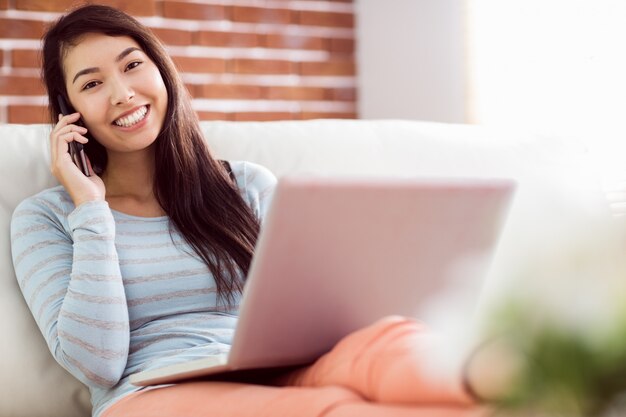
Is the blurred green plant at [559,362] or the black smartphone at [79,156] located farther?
the black smartphone at [79,156]

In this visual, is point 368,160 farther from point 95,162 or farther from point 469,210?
point 469,210

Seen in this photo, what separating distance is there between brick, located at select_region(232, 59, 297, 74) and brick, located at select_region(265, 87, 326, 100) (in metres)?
0.08

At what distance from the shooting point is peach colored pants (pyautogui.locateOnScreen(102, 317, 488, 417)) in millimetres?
744

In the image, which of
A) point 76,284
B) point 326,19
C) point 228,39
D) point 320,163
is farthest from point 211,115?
point 76,284

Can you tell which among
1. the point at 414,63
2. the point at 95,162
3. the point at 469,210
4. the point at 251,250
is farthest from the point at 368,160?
the point at 414,63

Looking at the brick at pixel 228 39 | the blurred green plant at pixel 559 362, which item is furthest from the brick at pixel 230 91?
the blurred green plant at pixel 559 362

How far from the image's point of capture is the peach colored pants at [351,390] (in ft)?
2.44

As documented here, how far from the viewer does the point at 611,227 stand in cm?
30

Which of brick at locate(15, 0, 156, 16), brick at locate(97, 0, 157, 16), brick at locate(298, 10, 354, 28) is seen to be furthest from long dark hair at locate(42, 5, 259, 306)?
brick at locate(298, 10, 354, 28)

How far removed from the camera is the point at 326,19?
4.20 metres

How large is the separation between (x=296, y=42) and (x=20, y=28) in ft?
4.15

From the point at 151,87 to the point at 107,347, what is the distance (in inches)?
20.1

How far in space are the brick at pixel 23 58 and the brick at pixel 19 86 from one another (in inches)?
2.1

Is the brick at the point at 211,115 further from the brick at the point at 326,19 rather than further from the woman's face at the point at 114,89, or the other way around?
the woman's face at the point at 114,89
